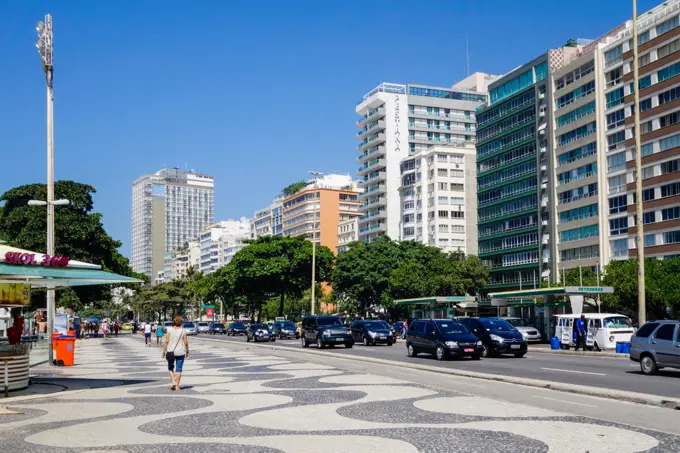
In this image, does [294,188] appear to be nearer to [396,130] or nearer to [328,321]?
[396,130]

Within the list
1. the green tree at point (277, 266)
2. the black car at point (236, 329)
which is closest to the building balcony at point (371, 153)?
the green tree at point (277, 266)

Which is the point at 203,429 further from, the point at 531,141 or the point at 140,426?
the point at 531,141

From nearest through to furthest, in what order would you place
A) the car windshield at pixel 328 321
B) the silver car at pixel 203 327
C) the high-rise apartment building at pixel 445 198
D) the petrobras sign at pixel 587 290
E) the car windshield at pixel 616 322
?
the car windshield at pixel 616 322, the petrobras sign at pixel 587 290, the car windshield at pixel 328 321, the silver car at pixel 203 327, the high-rise apartment building at pixel 445 198

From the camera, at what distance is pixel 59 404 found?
15.8 m

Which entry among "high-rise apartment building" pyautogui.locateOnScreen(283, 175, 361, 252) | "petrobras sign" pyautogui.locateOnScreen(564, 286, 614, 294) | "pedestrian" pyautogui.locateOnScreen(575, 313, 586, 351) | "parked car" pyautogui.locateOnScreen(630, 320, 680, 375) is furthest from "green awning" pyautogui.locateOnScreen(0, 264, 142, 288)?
"high-rise apartment building" pyautogui.locateOnScreen(283, 175, 361, 252)

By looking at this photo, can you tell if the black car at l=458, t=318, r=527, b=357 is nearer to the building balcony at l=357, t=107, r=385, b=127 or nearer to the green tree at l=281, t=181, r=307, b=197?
the building balcony at l=357, t=107, r=385, b=127

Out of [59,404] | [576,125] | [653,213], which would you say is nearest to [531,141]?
[576,125]

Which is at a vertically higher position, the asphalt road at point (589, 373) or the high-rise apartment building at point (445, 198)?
the high-rise apartment building at point (445, 198)

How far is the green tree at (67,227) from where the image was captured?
62.9 m

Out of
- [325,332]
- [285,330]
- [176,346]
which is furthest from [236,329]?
[176,346]

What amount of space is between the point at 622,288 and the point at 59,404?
53087 millimetres

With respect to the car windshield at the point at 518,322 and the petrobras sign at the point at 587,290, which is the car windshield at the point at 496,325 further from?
the car windshield at the point at 518,322

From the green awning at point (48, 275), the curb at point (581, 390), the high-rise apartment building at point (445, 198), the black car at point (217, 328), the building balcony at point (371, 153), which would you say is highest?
the building balcony at point (371, 153)

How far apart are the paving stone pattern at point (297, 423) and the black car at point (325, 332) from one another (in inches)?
890
